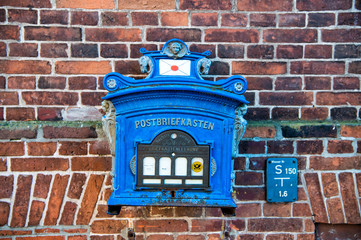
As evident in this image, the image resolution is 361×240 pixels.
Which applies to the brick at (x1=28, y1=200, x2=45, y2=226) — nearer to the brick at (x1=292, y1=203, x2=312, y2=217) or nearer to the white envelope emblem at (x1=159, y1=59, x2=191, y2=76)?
the white envelope emblem at (x1=159, y1=59, x2=191, y2=76)

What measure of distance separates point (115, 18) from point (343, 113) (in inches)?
61.5

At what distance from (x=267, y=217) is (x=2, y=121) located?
1.75m

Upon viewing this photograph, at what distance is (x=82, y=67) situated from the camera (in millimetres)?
1732

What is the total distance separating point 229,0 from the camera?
5.74ft

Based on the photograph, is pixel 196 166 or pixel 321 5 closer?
pixel 196 166

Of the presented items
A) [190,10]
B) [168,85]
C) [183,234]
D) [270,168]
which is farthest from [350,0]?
[183,234]

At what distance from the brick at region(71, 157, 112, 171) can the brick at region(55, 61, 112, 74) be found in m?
0.54

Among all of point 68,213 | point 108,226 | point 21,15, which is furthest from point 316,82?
point 21,15

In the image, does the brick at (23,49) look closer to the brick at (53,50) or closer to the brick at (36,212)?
the brick at (53,50)

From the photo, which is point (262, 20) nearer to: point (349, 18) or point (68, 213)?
point (349, 18)

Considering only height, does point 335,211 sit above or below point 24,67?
below

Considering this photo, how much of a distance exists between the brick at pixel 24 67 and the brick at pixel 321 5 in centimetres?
162

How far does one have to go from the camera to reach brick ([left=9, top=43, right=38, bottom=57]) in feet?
5.58

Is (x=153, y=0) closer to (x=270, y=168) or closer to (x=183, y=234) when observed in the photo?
(x=270, y=168)
